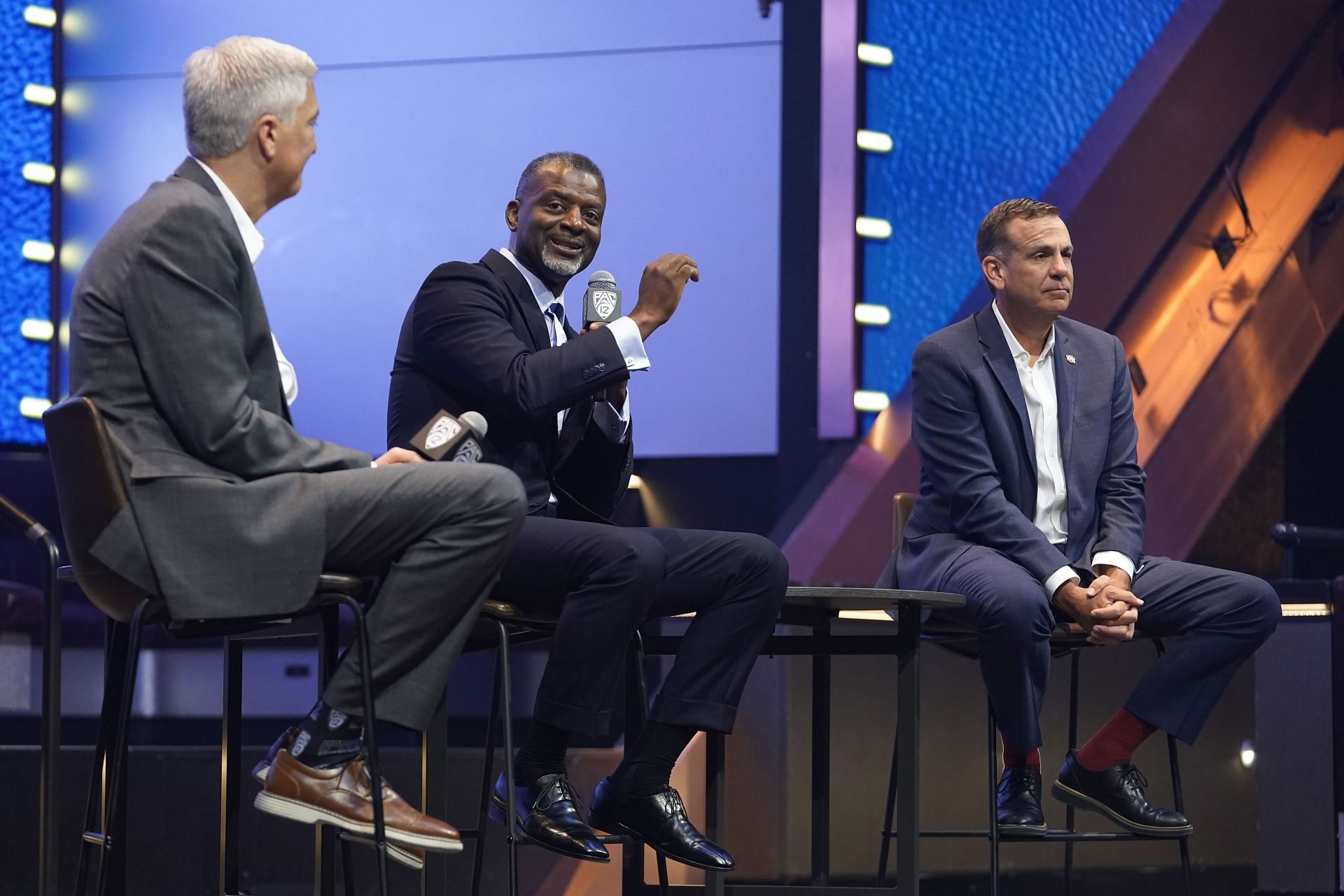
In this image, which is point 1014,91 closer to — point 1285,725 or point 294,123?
point 1285,725

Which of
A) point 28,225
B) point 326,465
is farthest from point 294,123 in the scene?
point 28,225

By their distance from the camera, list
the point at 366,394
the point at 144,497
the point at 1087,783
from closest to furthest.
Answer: the point at 144,497
the point at 1087,783
the point at 366,394

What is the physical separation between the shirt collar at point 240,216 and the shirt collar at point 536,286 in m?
0.70

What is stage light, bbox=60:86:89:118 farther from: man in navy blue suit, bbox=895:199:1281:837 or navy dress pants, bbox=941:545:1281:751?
navy dress pants, bbox=941:545:1281:751

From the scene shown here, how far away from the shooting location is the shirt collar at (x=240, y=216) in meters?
2.08

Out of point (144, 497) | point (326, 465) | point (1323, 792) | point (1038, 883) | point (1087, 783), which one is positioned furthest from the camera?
point (1038, 883)

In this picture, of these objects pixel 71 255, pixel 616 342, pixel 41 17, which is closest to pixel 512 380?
pixel 616 342

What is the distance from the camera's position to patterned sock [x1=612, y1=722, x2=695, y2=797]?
90.4 inches

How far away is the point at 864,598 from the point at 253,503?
0.94 metres

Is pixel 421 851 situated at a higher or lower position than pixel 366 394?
lower

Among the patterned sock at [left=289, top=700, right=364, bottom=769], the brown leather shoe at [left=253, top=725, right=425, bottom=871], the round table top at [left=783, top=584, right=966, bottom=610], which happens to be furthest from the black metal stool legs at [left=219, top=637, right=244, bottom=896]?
the round table top at [left=783, top=584, right=966, bottom=610]

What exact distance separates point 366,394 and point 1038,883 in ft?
7.25

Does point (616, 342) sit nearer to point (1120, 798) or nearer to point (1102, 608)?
point (1102, 608)

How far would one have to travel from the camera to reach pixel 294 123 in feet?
6.94
